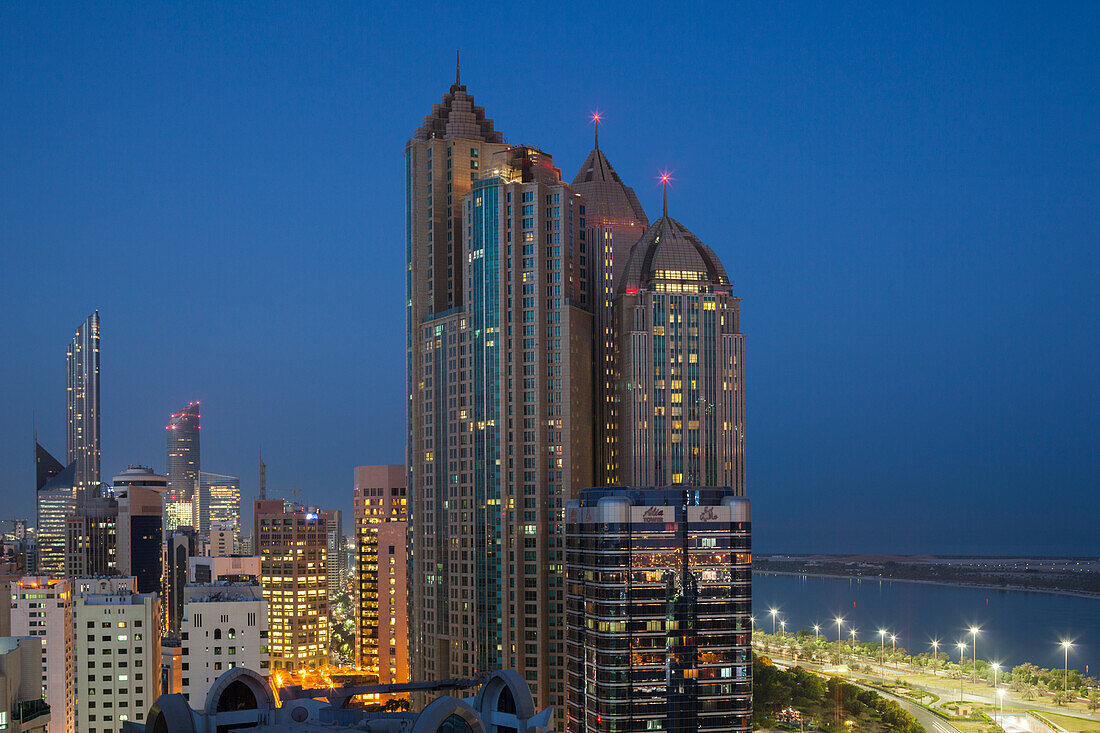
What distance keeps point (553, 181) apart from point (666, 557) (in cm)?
3356

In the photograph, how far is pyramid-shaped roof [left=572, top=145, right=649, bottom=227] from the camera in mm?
97062

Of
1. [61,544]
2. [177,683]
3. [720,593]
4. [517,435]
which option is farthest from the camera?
[61,544]

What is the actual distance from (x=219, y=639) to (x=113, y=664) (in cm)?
1080

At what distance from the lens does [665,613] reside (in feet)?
199

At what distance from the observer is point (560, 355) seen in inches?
3214

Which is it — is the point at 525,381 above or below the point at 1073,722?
above

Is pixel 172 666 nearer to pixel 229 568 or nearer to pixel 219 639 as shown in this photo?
pixel 219 639

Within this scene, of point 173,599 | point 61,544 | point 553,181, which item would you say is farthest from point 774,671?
point 61,544

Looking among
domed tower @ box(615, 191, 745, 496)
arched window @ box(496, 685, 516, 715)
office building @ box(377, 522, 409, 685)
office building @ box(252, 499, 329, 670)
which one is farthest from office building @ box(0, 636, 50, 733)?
office building @ box(252, 499, 329, 670)

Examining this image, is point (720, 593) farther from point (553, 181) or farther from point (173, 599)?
point (173, 599)

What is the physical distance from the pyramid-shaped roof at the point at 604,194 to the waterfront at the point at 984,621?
2453 inches

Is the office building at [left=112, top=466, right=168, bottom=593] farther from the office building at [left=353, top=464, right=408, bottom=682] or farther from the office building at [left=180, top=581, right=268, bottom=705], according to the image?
the office building at [left=180, top=581, right=268, bottom=705]

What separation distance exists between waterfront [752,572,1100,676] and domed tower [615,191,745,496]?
5531 cm

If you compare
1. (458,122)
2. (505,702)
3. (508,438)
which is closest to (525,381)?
(508,438)
